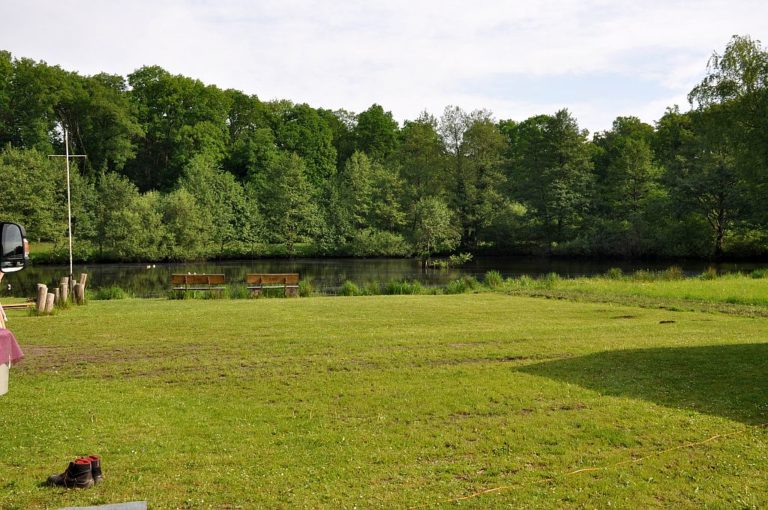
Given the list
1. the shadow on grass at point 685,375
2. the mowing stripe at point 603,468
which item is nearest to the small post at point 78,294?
the shadow on grass at point 685,375

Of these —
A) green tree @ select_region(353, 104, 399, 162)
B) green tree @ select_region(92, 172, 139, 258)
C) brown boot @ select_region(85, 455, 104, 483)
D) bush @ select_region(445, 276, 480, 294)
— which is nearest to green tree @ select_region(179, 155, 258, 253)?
green tree @ select_region(92, 172, 139, 258)

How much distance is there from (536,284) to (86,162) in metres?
57.8

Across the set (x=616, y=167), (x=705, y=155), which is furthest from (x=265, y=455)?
(x=616, y=167)

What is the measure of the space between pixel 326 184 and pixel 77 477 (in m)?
70.7

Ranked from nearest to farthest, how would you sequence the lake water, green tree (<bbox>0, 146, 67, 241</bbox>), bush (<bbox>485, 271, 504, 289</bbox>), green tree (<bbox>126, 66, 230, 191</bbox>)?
1. bush (<bbox>485, 271, 504, 289</bbox>)
2. the lake water
3. green tree (<bbox>0, 146, 67, 241</bbox>)
4. green tree (<bbox>126, 66, 230, 191</bbox>)

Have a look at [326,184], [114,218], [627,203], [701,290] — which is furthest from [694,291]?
[326,184]

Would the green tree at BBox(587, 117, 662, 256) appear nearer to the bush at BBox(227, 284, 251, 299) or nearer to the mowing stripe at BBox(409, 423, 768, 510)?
the bush at BBox(227, 284, 251, 299)

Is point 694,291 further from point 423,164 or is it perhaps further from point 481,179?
point 423,164

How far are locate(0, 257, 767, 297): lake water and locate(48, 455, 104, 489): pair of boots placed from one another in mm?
25087

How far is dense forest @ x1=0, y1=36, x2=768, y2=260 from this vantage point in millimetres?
54656

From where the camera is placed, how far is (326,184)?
7531 centimetres

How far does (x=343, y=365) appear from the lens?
412 inches

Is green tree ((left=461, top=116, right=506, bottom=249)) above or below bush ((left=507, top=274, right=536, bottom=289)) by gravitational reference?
above

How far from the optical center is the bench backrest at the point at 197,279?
25562 mm
